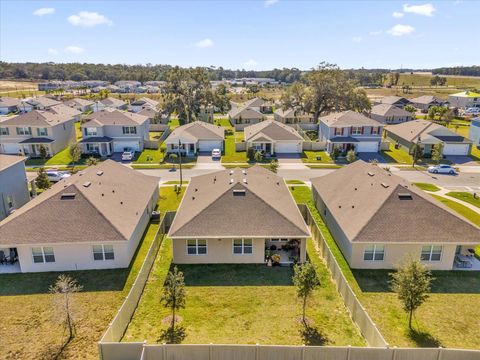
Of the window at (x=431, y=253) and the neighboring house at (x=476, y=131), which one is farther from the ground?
the neighboring house at (x=476, y=131)

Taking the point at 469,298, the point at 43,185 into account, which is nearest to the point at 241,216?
the point at 469,298

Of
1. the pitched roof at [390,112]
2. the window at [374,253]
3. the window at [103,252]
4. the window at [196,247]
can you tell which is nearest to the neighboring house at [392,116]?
the pitched roof at [390,112]

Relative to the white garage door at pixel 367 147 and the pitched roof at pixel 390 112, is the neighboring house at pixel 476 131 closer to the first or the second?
the white garage door at pixel 367 147

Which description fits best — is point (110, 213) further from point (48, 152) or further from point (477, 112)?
point (477, 112)

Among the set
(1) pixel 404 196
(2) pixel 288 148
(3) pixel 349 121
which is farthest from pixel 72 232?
(3) pixel 349 121

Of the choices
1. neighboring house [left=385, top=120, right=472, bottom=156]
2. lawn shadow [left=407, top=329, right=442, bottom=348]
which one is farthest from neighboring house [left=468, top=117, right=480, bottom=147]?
lawn shadow [left=407, top=329, right=442, bottom=348]

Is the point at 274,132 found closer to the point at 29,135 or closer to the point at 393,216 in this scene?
the point at 393,216

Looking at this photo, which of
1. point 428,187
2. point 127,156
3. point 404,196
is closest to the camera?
point 404,196
